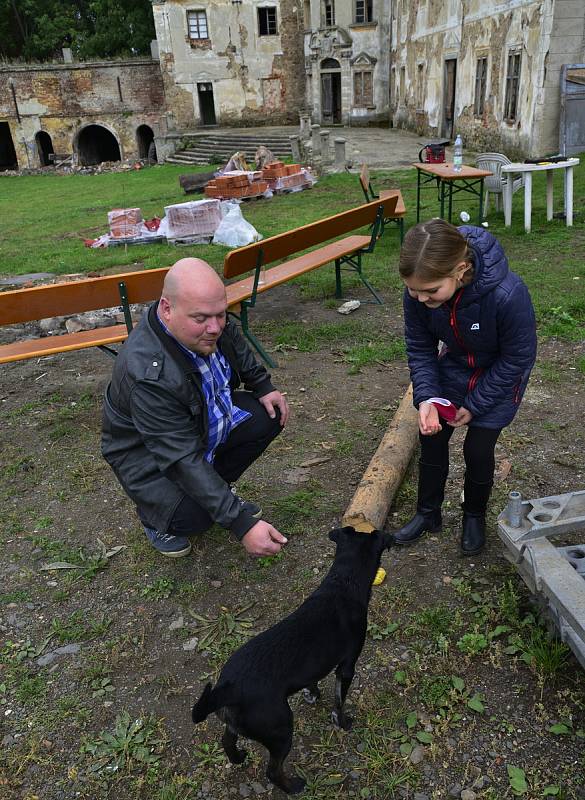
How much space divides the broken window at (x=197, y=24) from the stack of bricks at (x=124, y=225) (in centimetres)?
2433

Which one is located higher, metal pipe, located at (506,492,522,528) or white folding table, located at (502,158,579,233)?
white folding table, located at (502,158,579,233)

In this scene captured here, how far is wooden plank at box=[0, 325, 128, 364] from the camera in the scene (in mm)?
4367

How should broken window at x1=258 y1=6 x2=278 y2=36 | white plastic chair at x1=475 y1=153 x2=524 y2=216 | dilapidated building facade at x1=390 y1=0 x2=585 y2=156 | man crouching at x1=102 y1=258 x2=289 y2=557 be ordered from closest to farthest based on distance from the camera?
man crouching at x1=102 y1=258 x2=289 y2=557, white plastic chair at x1=475 y1=153 x2=524 y2=216, dilapidated building facade at x1=390 y1=0 x2=585 y2=156, broken window at x1=258 y1=6 x2=278 y2=36

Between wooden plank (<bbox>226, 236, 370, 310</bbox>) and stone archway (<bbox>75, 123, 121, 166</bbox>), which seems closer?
wooden plank (<bbox>226, 236, 370, 310</bbox>)

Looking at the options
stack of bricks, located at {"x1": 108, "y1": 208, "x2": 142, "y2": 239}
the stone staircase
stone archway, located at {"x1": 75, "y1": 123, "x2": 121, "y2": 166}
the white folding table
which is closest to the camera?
the white folding table

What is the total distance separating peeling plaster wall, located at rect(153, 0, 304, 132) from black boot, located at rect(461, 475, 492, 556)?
32.2 m

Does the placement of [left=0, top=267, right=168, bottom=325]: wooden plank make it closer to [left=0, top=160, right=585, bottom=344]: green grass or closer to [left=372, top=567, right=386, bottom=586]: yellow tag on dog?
[left=0, top=160, right=585, bottom=344]: green grass

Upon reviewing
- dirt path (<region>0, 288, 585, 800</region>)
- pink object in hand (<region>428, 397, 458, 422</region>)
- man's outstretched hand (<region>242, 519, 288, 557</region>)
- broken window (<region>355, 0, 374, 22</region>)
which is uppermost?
broken window (<region>355, 0, 374, 22</region>)

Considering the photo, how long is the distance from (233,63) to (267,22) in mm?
2597

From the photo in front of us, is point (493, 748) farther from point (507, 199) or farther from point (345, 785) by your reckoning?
point (507, 199)

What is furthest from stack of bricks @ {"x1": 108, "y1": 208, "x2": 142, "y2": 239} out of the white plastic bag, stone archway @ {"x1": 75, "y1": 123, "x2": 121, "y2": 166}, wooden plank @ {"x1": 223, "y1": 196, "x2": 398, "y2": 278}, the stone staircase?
stone archway @ {"x1": 75, "y1": 123, "x2": 121, "y2": 166}

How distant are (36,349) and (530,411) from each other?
3.51m

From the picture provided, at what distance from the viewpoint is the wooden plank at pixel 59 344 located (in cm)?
437

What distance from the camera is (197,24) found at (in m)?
29.8
